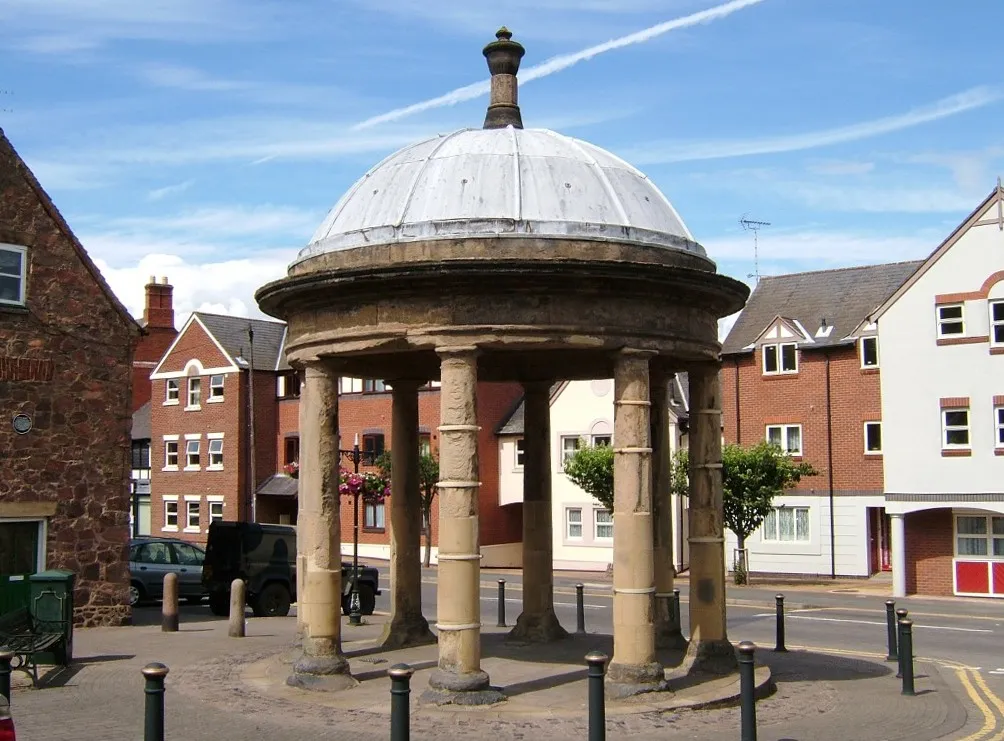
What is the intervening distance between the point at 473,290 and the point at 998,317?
2558 cm

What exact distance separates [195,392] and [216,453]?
3489mm

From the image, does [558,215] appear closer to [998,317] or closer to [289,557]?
[289,557]

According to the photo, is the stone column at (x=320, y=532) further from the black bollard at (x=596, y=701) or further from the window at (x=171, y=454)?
the window at (x=171, y=454)

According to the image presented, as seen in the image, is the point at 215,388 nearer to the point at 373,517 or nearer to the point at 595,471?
the point at 373,517

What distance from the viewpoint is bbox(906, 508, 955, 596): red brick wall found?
34.9 meters

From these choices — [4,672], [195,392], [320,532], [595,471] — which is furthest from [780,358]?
[4,672]

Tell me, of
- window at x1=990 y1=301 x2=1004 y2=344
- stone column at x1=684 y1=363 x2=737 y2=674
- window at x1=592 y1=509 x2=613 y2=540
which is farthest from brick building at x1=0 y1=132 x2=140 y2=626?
window at x1=592 y1=509 x2=613 y2=540

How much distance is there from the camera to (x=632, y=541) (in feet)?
43.8

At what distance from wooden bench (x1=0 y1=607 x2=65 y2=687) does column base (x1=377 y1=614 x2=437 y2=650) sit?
4.56m

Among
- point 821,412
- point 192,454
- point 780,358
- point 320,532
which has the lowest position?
point 320,532

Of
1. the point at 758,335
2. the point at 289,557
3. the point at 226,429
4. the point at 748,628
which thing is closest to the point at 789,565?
the point at 758,335

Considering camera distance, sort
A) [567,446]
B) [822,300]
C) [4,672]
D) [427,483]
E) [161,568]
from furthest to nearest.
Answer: [567,446] → [427,483] → [822,300] → [161,568] → [4,672]

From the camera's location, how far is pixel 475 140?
1519 cm

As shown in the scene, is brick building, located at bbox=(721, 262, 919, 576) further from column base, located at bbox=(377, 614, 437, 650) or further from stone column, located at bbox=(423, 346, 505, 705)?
stone column, located at bbox=(423, 346, 505, 705)
